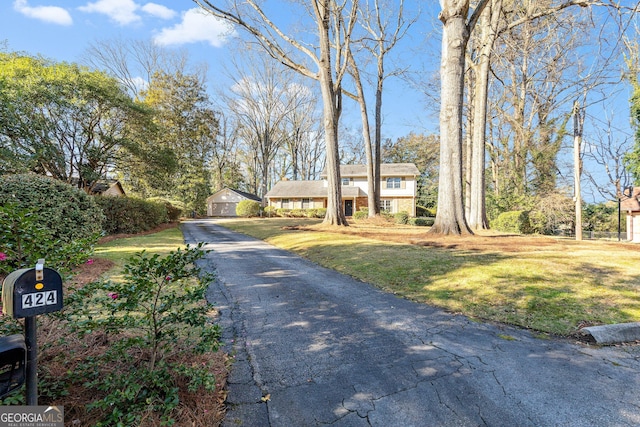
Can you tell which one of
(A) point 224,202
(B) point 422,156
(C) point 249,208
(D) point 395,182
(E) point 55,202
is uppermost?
(B) point 422,156

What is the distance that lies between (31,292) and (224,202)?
43673 mm

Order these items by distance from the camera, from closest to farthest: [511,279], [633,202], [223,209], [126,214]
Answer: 1. [511,279]
2. [126,214]
3. [633,202]
4. [223,209]

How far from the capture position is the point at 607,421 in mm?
1980

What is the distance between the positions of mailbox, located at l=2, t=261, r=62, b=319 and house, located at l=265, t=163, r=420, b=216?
3060 centimetres

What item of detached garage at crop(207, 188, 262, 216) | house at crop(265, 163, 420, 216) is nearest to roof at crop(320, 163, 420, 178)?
house at crop(265, 163, 420, 216)

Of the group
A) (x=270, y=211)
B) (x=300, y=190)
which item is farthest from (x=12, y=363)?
(x=300, y=190)

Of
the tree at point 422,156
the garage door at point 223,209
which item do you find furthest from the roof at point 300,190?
the tree at point 422,156

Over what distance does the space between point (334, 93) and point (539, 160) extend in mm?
16347

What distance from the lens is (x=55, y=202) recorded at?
659 centimetres

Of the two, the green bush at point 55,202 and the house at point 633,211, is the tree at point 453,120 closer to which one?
the green bush at point 55,202

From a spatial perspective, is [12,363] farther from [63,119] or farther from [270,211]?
[270,211]

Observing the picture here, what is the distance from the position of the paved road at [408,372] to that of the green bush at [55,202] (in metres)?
5.07

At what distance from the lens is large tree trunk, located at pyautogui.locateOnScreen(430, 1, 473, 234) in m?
9.50

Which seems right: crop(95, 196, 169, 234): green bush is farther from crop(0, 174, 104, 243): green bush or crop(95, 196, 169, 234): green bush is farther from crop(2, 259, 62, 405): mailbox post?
crop(2, 259, 62, 405): mailbox post
